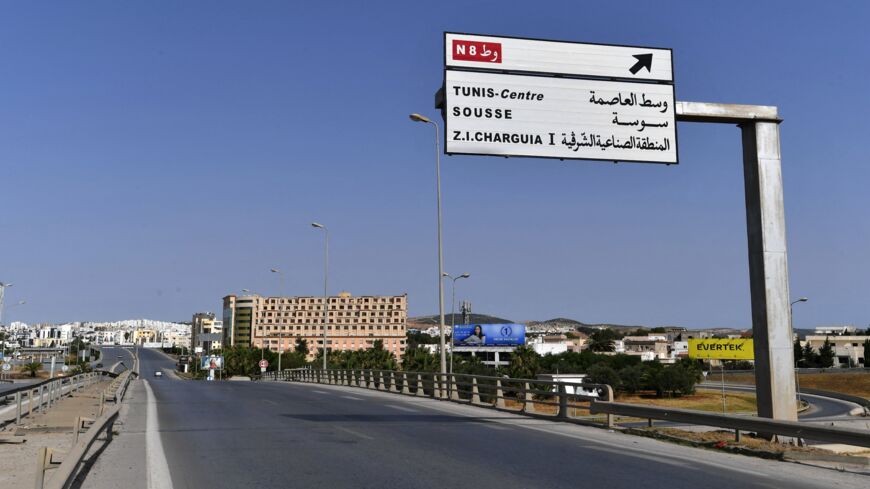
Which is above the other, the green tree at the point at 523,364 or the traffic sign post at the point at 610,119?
the traffic sign post at the point at 610,119

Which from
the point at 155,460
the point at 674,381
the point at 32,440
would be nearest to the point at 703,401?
the point at 674,381

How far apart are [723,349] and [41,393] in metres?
37.6

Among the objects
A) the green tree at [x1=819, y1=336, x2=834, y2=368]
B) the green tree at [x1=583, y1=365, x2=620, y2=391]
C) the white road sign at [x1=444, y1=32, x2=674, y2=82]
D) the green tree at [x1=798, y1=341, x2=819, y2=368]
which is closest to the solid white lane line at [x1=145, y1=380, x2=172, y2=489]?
the white road sign at [x1=444, y1=32, x2=674, y2=82]

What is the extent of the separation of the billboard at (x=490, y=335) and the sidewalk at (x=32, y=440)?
15177 centimetres

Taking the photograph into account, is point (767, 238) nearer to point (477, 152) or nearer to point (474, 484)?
point (477, 152)

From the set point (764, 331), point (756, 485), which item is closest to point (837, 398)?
point (764, 331)

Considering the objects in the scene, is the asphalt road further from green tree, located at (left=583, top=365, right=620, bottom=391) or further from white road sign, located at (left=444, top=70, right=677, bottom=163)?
green tree, located at (left=583, top=365, right=620, bottom=391)

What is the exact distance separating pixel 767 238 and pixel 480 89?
6.94 m

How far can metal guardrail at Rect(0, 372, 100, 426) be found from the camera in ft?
56.3

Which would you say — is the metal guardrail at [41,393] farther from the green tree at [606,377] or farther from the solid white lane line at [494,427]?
the green tree at [606,377]

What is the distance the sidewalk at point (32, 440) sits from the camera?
32.8 ft

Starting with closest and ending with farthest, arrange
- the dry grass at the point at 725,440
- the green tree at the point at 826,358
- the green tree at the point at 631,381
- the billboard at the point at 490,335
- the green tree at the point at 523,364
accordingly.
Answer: the dry grass at the point at 725,440 → the green tree at the point at 631,381 → the green tree at the point at 523,364 → the green tree at the point at 826,358 → the billboard at the point at 490,335

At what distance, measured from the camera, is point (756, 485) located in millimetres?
9109

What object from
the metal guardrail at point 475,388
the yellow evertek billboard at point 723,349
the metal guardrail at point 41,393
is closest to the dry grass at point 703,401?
the yellow evertek billboard at point 723,349
